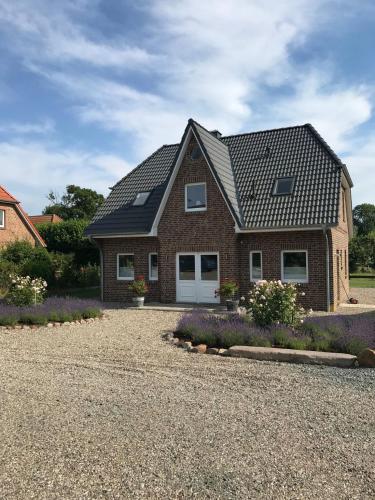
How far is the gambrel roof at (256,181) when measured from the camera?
1694 centimetres

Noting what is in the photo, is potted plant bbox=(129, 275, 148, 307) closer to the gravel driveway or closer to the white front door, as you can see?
the white front door

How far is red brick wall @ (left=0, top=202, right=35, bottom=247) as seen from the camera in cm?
3162

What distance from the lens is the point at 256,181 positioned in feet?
62.5

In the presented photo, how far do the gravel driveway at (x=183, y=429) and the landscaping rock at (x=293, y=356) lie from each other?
31 centimetres

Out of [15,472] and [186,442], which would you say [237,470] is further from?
[15,472]

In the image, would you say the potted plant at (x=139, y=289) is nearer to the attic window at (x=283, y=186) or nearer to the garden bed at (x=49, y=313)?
the garden bed at (x=49, y=313)

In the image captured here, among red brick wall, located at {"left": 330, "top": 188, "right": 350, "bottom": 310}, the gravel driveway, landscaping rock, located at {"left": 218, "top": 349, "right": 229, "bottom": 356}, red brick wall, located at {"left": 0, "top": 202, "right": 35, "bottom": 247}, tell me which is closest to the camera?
the gravel driveway

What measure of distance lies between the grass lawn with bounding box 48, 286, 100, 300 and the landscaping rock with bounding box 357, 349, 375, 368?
616 inches

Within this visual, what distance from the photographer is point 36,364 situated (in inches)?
344

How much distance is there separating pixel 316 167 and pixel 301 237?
11.1ft

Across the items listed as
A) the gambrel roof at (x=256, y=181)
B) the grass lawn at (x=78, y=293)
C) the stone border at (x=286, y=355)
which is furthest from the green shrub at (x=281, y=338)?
the grass lawn at (x=78, y=293)

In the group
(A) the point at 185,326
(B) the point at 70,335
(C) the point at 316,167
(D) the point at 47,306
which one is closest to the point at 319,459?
(A) the point at 185,326

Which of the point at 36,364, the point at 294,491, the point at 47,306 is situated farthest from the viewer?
the point at 47,306

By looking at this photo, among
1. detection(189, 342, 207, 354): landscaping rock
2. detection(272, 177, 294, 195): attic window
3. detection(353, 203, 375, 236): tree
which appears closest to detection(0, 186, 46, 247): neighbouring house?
detection(272, 177, 294, 195): attic window
